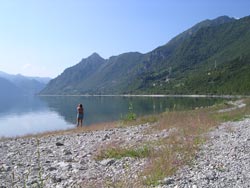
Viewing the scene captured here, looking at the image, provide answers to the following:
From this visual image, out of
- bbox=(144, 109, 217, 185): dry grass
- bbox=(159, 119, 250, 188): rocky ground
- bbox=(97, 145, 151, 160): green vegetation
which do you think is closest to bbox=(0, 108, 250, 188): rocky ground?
bbox=(159, 119, 250, 188): rocky ground

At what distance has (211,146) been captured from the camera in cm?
1628

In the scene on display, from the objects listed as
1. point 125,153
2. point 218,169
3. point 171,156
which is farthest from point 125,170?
point 218,169

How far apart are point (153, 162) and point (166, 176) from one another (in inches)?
71.9

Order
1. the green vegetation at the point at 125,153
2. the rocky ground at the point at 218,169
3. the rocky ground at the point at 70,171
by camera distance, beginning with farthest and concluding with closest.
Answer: the green vegetation at the point at 125,153 < the rocky ground at the point at 70,171 < the rocky ground at the point at 218,169

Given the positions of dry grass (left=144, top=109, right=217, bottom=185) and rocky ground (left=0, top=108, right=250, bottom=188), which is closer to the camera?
rocky ground (left=0, top=108, right=250, bottom=188)

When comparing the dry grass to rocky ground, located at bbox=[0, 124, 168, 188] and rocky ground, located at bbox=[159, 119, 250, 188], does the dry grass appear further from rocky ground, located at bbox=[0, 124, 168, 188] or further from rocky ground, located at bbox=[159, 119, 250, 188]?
rocky ground, located at bbox=[0, 124, 168, 188]

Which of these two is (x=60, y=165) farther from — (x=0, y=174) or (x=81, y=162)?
(x=0, y=174)

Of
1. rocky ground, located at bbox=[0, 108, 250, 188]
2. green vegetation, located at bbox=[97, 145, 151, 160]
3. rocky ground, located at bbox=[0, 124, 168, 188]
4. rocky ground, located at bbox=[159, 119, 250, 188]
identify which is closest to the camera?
rocky ground, located at bbox=[159, 119, 250, 188]

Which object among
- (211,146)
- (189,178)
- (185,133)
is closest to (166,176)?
(189,178)

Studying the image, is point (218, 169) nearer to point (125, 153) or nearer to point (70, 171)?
point (125, 153)

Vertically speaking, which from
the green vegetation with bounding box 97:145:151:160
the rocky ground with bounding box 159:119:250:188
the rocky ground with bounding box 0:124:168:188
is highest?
the rocky ground with bounding box 159:119:250:188

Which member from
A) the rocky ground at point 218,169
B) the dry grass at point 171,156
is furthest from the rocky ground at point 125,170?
the dry grass at point 171,156

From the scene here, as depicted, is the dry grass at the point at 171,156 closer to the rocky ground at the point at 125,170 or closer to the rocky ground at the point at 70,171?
the rocky ground at the point at 125,170

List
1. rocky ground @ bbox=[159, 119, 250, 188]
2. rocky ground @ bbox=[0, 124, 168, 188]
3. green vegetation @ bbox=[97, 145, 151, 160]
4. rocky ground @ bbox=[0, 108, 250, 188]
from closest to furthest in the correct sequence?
rocky ground @ bbox=[159, 119, 250, 188], rocky ground @ bbox=[0, 108, 250, 188], rocky ground @ bbox=[0, 124, 168, 188], green vegetation @ bbox=[97, 145, 151, 160]
